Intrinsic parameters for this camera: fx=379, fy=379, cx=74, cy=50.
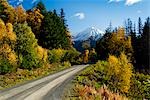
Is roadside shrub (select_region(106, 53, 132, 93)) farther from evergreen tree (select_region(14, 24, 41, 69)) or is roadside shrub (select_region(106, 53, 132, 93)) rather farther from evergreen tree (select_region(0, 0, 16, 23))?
evergreen tree (select_region(0, 0, 16, 23))

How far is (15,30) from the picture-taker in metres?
71.0

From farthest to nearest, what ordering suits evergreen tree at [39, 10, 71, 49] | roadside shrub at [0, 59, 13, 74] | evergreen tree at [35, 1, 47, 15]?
evergreen tree at [35, 1, 47, 15], evergreen tree at [39, 10, 71, 49], roadside shrub at [0, 59, 13, 74]

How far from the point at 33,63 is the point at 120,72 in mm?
17224

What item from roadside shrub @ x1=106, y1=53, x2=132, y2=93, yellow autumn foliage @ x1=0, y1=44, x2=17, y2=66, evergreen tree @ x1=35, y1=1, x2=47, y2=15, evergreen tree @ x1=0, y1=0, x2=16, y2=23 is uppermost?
evergreen tree @ x1=35, y1=1, x2=47, y2=15

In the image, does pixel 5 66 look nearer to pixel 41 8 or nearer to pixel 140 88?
pixel 140 88

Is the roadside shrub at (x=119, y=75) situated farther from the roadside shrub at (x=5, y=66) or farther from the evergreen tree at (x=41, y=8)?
the evergreen tree at (x=41, y=8)

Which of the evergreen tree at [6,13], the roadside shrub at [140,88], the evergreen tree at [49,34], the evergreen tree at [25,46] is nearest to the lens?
the roadside shrub at [140,88]

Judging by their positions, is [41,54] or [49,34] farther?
[49,34]

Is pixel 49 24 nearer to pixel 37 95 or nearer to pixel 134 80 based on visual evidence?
pixel 134 80

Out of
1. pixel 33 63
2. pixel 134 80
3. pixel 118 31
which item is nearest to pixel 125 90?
pixel 134 80

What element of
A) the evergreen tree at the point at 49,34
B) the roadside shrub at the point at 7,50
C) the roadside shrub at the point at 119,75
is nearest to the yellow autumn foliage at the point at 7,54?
the roadside shrub at the point at 7,50

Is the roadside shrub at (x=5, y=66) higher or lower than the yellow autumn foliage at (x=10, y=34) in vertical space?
lower

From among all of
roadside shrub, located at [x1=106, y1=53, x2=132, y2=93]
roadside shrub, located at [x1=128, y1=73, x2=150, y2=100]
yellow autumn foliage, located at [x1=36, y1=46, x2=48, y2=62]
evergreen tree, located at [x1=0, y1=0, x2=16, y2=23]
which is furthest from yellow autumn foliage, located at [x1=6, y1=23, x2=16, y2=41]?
roadside shrub, located at [x1=128, y1=73, x2=150, y2=100]

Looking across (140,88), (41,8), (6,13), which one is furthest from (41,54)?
(41,8)
